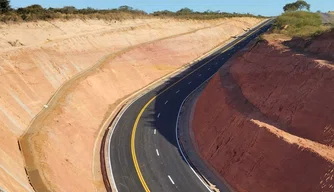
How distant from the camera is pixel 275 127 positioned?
2450 centimetres

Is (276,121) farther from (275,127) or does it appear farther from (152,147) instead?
(152,147)

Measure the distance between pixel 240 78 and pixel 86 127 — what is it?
54.4 feet

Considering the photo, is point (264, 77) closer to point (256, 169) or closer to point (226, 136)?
point (226, 136)

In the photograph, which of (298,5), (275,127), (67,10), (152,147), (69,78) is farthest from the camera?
(298,5)

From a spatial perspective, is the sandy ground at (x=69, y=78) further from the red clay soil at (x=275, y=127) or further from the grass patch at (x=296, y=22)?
the grass patch at (x=296, y=22)

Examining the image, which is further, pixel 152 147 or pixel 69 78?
pixel 69 78

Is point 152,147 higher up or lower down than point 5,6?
lower down

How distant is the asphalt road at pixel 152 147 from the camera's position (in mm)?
26031

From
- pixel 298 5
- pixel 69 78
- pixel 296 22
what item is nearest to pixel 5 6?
pixel 69 78

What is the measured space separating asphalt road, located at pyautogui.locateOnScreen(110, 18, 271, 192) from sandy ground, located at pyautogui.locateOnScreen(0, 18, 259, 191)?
2.54m

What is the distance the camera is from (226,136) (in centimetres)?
2858

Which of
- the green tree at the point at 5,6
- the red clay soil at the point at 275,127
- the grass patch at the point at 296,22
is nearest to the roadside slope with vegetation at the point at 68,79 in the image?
the green tree at the point at 5,6

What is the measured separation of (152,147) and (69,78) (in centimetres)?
1634

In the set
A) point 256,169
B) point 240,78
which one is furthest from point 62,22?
point 256,169
